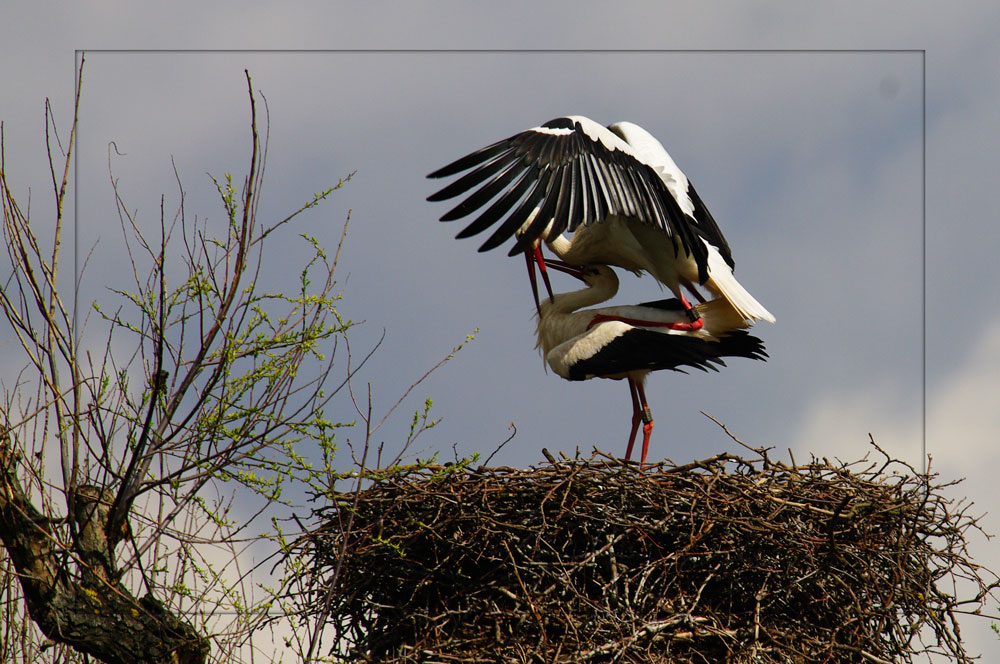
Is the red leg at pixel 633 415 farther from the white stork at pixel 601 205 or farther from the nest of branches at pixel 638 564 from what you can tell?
the nest of branches at pixel 638 564

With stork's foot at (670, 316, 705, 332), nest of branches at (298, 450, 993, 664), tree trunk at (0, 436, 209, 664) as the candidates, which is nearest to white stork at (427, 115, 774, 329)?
stork's foot at (670, 316, 705, 332)

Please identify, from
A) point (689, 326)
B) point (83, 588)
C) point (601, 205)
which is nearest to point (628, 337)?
point (689, 326)

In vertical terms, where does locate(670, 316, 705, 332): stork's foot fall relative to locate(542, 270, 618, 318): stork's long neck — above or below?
below

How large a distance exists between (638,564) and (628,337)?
1761 millimetres

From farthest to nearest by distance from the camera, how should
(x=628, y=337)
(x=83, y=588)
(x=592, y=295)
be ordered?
(x=592, y=295), (x=628, y=337), (x=83, y=588)

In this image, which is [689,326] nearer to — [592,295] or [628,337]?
[628,337]

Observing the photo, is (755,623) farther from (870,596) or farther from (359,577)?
(359,577)

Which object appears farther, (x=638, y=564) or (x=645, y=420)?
(x=645, y=420)

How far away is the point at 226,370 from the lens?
4.81 meters

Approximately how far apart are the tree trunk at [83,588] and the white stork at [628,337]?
2814mm

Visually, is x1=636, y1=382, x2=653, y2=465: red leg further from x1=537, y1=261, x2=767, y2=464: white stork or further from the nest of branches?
the nest of branches

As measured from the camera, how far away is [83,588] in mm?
4742

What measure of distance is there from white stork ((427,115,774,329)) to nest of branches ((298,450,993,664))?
3.99 ft

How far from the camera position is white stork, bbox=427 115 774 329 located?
5254 millimetres
